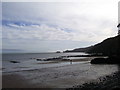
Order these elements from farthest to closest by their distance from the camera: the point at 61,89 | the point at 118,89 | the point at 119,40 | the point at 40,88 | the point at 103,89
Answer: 1. the point at 119,40
2. the point at 40,88
3. the point at 61,89
4. the point at 103,89
5. the point at 118,89

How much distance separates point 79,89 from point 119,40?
4206cm

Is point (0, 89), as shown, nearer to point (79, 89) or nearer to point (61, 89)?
point (61, 89)

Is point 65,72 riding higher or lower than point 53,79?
higher

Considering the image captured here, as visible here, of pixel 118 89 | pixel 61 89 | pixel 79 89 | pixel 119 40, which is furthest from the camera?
pixel 119 40

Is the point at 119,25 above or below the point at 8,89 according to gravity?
above

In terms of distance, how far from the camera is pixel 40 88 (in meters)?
13.9

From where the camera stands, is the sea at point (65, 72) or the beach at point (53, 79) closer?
the beach at point (53, 79)

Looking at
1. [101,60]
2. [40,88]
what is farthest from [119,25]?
[40,88]

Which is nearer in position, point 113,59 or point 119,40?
point 113,59

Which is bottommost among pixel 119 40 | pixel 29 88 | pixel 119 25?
pixel 29 88

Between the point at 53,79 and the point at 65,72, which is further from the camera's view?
the point at 65,72

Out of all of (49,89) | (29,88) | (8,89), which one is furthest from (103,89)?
(8,89)

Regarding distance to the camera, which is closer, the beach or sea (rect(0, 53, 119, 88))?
the beach

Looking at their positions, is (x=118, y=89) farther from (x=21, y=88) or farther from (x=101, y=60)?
(x=101, y=60)
